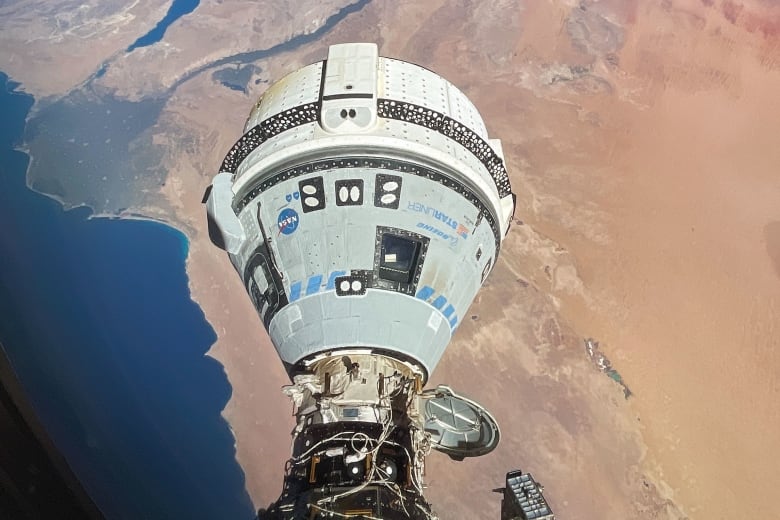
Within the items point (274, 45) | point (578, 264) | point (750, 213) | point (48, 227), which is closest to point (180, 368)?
point (48, 227)

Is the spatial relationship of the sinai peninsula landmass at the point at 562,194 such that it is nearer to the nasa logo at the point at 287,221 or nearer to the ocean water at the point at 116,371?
the ocean water at the point at 116,371

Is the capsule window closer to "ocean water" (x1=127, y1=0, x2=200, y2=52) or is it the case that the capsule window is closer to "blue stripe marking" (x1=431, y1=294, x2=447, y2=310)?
"blue stripe marking" (x1=431, y1=294, x2=447, y2=310)

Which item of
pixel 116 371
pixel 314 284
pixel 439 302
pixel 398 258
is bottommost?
pixel 116 371

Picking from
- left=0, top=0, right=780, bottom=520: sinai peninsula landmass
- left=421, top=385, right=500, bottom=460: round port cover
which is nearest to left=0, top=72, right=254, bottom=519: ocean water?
left=0, top=0, right=780, bottom=520: sinai peninsula landmass

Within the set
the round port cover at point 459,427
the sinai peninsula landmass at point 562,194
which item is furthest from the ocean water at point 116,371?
the round port cover at point 459,427

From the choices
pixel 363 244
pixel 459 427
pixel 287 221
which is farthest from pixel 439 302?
pixel 287 221

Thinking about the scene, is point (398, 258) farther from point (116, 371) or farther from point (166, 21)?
point (166, 21)
